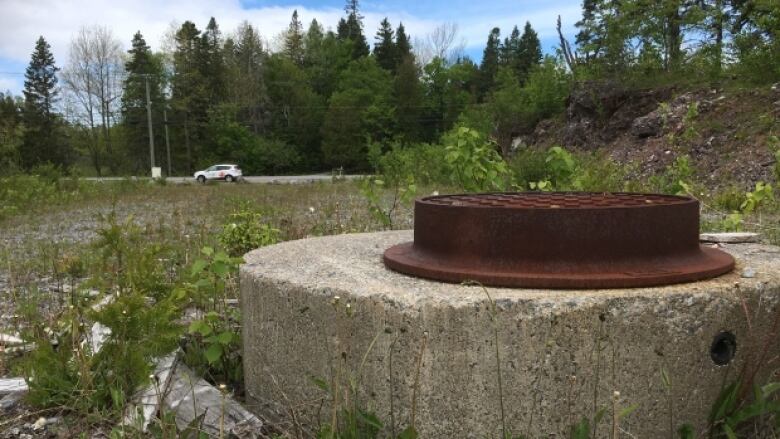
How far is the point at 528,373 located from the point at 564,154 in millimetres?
3371

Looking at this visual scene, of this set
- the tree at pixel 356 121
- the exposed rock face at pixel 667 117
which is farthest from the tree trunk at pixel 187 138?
the exposed rock face at pixel 667 117

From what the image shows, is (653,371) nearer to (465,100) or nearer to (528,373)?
(528,373)

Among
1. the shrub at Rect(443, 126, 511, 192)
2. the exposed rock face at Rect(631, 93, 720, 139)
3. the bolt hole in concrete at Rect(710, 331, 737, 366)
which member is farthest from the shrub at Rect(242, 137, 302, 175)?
the bolt hole in concrete at Rect(710, 331, 737, 366)

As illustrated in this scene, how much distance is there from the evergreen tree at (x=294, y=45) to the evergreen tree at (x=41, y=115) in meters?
21.3

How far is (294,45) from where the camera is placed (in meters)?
62.3

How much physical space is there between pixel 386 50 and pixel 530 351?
62788 millimetres

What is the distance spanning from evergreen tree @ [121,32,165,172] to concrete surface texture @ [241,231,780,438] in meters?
51.3

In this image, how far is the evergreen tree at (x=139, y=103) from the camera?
49.7 meters

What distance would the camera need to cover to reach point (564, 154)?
4781 millimetres

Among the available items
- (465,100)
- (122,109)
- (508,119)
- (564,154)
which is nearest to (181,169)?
(122,109)

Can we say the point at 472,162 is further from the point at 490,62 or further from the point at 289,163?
the point at 490,62

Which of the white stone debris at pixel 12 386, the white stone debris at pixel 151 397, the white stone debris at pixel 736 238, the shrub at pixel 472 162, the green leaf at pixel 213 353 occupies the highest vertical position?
the shrub at pixel 472 162

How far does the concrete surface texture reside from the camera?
5.48 ft

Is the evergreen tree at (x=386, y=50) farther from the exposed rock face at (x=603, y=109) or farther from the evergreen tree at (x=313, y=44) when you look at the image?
the exposed rock face at (x=603, y=109)
